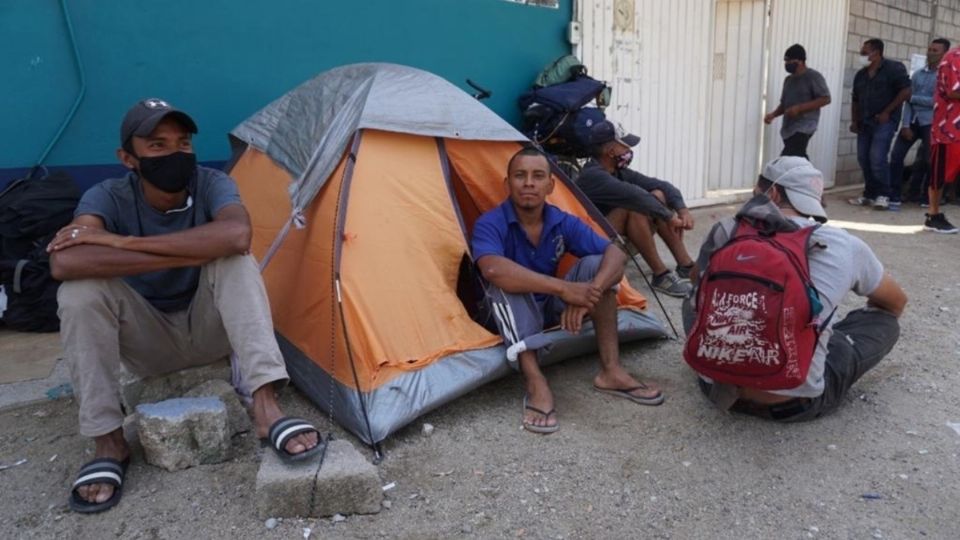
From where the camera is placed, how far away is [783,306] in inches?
95.5

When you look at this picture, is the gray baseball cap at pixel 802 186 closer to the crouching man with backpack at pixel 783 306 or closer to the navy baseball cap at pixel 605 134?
the crouching man with backpack at pixel 783 306

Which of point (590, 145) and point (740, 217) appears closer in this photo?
point (740, 217)

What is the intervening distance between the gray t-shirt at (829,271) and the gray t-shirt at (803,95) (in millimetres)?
5676

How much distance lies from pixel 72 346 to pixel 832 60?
9.50 meters

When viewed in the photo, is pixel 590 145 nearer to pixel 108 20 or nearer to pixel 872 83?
pixel 108 20

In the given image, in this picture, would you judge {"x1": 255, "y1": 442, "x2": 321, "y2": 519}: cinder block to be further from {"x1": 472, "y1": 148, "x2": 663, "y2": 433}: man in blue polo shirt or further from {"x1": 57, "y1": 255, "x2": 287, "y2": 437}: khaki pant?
{"x1": 472, "y1": 148, "x2": 663, "y2": 433}: man in blue polo shirt

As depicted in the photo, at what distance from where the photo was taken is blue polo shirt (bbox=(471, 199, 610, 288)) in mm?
3246

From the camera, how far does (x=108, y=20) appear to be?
4.19 metres

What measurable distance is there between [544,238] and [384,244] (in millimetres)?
750

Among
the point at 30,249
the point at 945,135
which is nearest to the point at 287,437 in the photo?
the point at 30,249

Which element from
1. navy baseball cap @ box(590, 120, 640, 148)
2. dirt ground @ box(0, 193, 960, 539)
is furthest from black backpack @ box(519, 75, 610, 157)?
dirt ground @ box(0, 193, 960, 539)

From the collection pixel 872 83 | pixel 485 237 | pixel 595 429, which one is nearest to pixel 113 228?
pixel 485 237

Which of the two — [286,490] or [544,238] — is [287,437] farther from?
[544,238]

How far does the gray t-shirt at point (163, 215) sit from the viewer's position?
106 inches
